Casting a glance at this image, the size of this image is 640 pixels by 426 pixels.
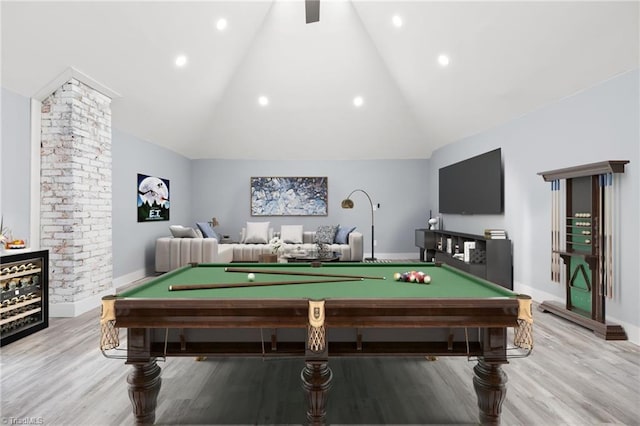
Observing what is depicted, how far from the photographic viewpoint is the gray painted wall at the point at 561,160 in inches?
139

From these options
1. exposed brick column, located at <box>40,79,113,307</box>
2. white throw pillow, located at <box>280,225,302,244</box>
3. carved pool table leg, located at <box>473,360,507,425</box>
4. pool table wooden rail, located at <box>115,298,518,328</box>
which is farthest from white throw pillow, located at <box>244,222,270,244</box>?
carved pool table leg, located at <box>473,360,507,425</box>

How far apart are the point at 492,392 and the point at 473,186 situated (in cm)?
540

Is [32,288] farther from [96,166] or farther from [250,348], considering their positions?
[250,348]

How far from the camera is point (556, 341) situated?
3479mm

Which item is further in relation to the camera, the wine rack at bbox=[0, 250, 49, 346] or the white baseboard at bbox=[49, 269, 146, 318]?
the white baseboard at bbox=[49, 269, 146, 318]

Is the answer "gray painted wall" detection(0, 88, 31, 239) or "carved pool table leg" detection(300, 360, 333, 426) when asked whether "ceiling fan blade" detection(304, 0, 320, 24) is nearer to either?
"gray painted wall" detection(0, 88, 31, 239)

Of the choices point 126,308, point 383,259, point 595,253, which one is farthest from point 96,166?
point 383,259

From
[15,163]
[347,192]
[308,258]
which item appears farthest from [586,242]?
[15,163]

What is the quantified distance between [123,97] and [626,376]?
648 cm

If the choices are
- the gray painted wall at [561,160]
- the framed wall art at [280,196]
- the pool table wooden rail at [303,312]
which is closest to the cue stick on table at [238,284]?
the pool table wooden rail at [303,312]

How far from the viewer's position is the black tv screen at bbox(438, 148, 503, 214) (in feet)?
19.7

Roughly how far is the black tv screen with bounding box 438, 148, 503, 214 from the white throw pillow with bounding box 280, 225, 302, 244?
3.28 meters

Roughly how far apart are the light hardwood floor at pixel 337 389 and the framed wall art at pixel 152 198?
12.0 ft

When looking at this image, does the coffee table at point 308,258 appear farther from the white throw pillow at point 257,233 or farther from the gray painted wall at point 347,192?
the gray painted wall at point 347,192
